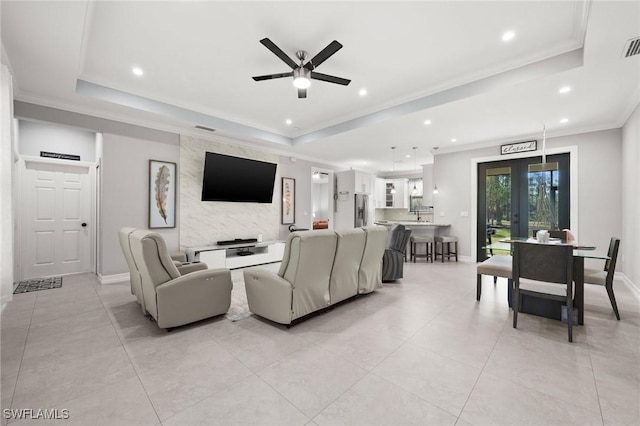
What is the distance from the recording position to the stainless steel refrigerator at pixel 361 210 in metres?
8.49

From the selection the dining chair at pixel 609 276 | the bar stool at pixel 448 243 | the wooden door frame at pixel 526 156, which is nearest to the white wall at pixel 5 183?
the dining chair at pixel 609 276

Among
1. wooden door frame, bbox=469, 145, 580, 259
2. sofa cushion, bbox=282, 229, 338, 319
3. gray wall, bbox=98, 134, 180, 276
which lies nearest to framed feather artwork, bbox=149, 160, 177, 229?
gray wall, bbox=98, 134, 180, 276

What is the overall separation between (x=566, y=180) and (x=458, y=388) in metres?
5.49

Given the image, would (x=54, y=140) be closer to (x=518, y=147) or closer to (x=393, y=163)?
(x=393, y=163)

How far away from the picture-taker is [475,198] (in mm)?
6379

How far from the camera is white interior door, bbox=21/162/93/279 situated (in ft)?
15.4

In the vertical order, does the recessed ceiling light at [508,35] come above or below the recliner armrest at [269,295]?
above

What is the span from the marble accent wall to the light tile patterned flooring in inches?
89.9

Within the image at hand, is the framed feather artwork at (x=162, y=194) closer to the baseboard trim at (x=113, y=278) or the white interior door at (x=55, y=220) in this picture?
the baseboard trim at (x=113, y=278)

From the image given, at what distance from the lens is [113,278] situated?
4469 millimetres

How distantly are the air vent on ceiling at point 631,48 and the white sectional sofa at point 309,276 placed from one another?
3.07 meters

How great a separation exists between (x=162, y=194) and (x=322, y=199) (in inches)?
235

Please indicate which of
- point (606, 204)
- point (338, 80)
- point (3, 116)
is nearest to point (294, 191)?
point (338, 80)

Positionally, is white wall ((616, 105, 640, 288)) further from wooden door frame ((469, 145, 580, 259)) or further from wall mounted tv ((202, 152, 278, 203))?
wall mounted tv ((202, 152, 278, 203))
